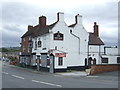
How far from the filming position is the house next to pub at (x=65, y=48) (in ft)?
115

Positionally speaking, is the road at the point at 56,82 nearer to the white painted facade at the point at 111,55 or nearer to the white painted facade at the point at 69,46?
the white painted facade at the point at 69,46

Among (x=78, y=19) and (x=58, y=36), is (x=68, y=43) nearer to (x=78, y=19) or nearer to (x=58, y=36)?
(x=58, y=36)

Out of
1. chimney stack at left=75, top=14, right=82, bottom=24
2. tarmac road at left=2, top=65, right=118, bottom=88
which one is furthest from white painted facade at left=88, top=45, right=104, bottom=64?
tarmac road at left=2, top=65, right=118, bottom=88

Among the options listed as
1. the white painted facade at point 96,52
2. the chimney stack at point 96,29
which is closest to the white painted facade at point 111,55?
the white painted facade at point 96,52

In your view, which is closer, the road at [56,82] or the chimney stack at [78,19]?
the road at [56,82]

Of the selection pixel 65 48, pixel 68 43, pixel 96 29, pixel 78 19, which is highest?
pixel 78 19

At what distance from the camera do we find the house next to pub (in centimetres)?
3503

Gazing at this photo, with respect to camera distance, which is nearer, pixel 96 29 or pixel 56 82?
pixel 56 82

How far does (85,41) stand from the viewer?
3966 centimetres

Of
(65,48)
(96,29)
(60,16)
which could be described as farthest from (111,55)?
(60,16)

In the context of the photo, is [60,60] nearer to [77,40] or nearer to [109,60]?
[77,40]

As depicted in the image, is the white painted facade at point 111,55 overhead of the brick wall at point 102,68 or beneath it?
overhead

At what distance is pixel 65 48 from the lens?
3653cm

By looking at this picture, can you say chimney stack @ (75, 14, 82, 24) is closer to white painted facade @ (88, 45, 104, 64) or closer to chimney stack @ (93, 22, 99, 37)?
white painted facade @ (88, 45, 104, 64)
